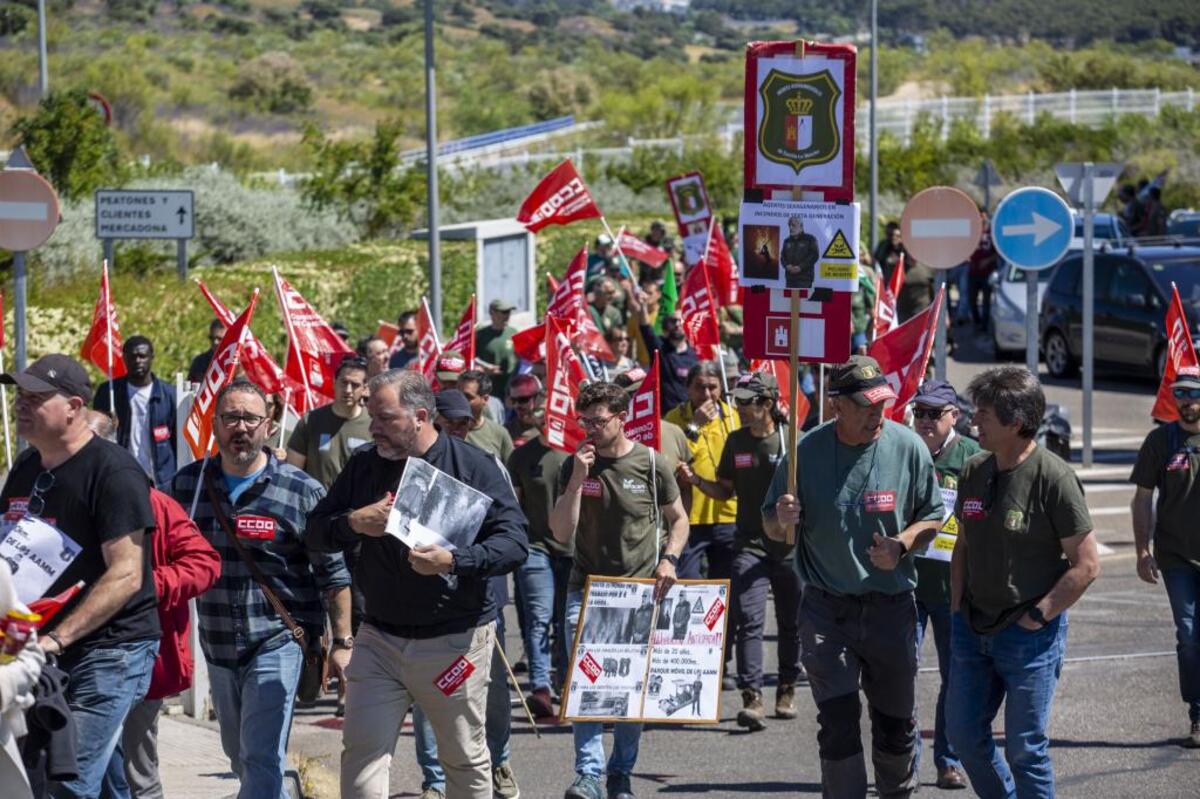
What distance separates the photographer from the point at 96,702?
6.40m

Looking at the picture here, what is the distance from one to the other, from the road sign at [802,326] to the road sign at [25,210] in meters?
6.85

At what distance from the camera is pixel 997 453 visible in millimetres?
7438

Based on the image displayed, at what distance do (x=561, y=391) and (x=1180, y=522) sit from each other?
3.40 meters

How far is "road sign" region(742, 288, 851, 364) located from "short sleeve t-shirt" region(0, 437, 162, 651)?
309 cm

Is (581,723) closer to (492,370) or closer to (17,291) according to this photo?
(17,291)

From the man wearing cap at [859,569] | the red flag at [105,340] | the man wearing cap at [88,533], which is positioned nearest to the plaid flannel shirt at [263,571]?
the man wearing cap at [88,533]

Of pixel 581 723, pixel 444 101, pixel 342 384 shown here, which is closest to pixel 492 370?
pixel 342 384

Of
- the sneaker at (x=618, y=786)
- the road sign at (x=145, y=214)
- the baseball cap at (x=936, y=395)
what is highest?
the road sign at (x=145, y=214)

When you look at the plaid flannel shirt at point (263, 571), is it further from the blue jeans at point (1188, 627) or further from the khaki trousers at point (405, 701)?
the blue jeans at point (1188, 627)

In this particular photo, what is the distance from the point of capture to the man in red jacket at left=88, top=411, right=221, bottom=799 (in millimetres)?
6707

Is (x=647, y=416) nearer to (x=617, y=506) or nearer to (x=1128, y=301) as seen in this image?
(x=617, y=506)

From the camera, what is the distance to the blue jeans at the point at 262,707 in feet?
24.1

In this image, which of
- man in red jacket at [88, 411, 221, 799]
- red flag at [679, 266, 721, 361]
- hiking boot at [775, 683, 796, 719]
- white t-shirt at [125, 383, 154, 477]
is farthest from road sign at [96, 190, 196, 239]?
man in red jacket at [88, 411, 221, 799]

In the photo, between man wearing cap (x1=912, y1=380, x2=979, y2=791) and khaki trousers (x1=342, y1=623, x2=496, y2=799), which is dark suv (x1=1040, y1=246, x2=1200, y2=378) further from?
khaki trousers (x1=342, y1=623, x2=496, y2=799)
